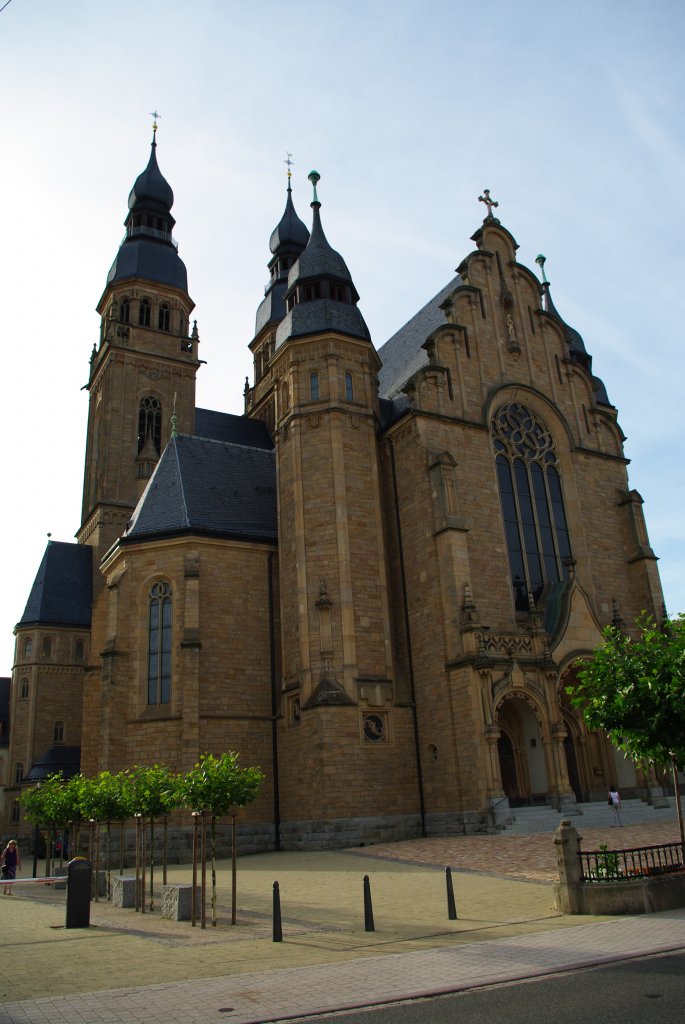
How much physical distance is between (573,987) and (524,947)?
2.09 m

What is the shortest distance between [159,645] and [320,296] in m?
14.7

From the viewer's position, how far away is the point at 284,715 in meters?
27.1

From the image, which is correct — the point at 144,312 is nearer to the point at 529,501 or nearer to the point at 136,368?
the point at 136,368

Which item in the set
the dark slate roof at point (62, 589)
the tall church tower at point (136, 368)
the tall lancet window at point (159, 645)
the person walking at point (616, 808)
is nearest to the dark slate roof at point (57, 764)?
the dark slate roof at point (62, 589)

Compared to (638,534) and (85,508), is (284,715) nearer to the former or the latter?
(638,534)

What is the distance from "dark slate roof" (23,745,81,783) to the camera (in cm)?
3969

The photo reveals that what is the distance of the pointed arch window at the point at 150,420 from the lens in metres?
49.0

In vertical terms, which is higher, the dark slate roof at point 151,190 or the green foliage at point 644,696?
A: the dark slate roof at point 151,190

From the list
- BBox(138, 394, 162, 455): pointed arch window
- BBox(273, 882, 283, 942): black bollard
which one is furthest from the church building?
BBox(138, 394, 162, 455): pointed arch window

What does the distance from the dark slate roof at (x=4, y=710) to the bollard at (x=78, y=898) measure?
1918 inches

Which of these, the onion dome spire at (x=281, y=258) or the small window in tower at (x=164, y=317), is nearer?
the small window in tower at (x=164, y=317)

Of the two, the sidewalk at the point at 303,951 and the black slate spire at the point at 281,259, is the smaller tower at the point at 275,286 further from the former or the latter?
the sidewalk at the point at 303,951

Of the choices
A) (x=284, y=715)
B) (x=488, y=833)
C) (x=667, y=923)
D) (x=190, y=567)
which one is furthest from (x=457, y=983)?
(x=190, y=567)

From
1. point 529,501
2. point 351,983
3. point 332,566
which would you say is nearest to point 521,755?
point 332,566
